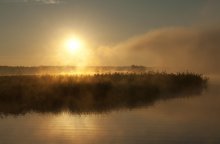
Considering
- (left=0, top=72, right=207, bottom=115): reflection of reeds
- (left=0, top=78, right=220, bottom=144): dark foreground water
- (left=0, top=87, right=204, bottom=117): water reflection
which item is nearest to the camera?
(left=0, top=78, right=220, bottom=144): dark foreground water

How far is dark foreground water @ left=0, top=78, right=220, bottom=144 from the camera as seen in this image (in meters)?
17.3

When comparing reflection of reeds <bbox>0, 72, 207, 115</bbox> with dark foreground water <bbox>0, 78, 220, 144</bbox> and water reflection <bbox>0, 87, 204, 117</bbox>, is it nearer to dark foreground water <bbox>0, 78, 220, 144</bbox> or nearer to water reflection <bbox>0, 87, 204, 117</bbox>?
water reflection <bbox>0, 87, 204, 117</bbox>

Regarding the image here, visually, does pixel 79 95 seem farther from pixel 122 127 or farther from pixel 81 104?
pixel 122 127

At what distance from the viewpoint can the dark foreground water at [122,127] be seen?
1730cm

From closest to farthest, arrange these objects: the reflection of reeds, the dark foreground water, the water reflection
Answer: the dark foreground water, the water reflection, the reflection of reeds

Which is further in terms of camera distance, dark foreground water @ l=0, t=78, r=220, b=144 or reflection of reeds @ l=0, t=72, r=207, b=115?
reflection of reeds @ l=0, t=72, r=207, b=115

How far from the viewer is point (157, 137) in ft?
57.0

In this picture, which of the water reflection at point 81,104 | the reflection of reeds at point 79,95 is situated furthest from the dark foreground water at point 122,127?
the reflection of reeds at point 79,95

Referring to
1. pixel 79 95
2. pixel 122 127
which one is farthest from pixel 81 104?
pixel 122 127

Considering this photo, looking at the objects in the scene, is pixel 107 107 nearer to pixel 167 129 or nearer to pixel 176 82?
pixel 167 129

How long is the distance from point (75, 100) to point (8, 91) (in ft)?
16.5

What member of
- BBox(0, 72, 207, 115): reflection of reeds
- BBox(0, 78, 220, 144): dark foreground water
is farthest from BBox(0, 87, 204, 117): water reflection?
BBox(0, 78, 220, 144): dark foreground water

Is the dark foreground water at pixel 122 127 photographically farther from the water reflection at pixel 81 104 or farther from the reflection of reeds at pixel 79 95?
the reflection of reeds at pixel 79 95

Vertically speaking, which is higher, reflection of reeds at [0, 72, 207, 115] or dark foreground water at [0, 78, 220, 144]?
reflection of reeds at [0, 72, 207, 115]
